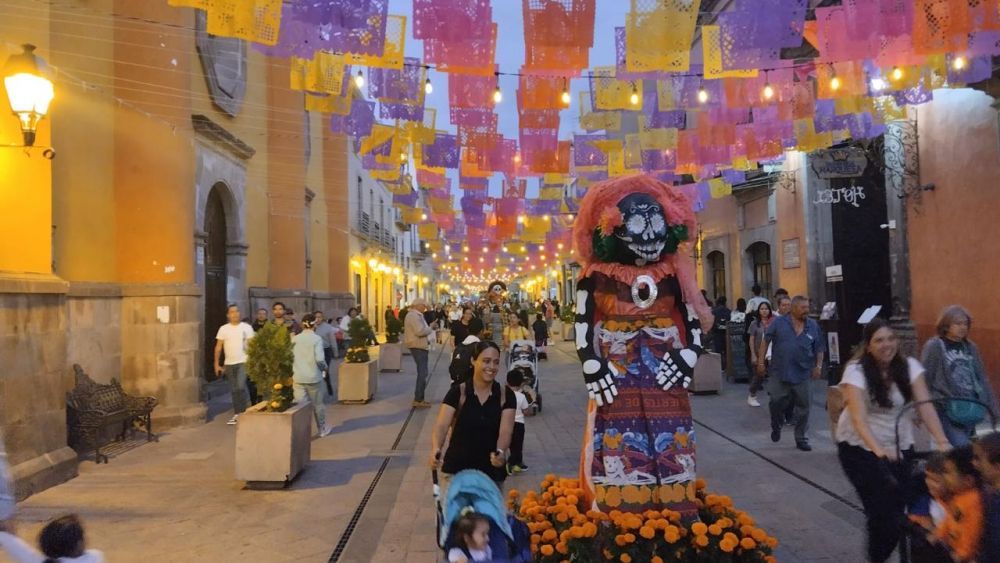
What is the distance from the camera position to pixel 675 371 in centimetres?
384

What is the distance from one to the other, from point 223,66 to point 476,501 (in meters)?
12.5

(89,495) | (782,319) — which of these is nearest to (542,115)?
(782,319)

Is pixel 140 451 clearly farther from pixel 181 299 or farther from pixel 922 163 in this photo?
pixel 922 163

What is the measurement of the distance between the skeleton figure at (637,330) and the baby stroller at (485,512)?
0.73m

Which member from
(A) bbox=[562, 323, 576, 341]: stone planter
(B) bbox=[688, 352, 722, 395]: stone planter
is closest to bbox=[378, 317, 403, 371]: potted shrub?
(B) bbox=[688, 352, 722, 395]: stone planter

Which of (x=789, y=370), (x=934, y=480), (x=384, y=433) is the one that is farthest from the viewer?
(x=384, y=433)

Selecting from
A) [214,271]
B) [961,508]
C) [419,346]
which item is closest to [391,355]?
[214,271]

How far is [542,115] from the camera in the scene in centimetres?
1087

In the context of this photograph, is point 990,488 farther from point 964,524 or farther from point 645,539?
point 645,539

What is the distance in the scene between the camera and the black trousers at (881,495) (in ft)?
11.8

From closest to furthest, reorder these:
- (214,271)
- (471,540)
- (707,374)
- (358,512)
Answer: (471,540) → (358,512) → (707,374) → (214,271)

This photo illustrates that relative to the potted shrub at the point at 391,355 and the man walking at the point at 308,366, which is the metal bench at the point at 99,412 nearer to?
the man walking at the point at 308,366

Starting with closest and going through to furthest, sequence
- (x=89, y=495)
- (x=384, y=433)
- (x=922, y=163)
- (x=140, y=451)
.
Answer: (x=89, y=495), (x=140, y=451), (x=384, y=433), (x=922, y=163)

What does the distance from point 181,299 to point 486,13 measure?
6.24 m
